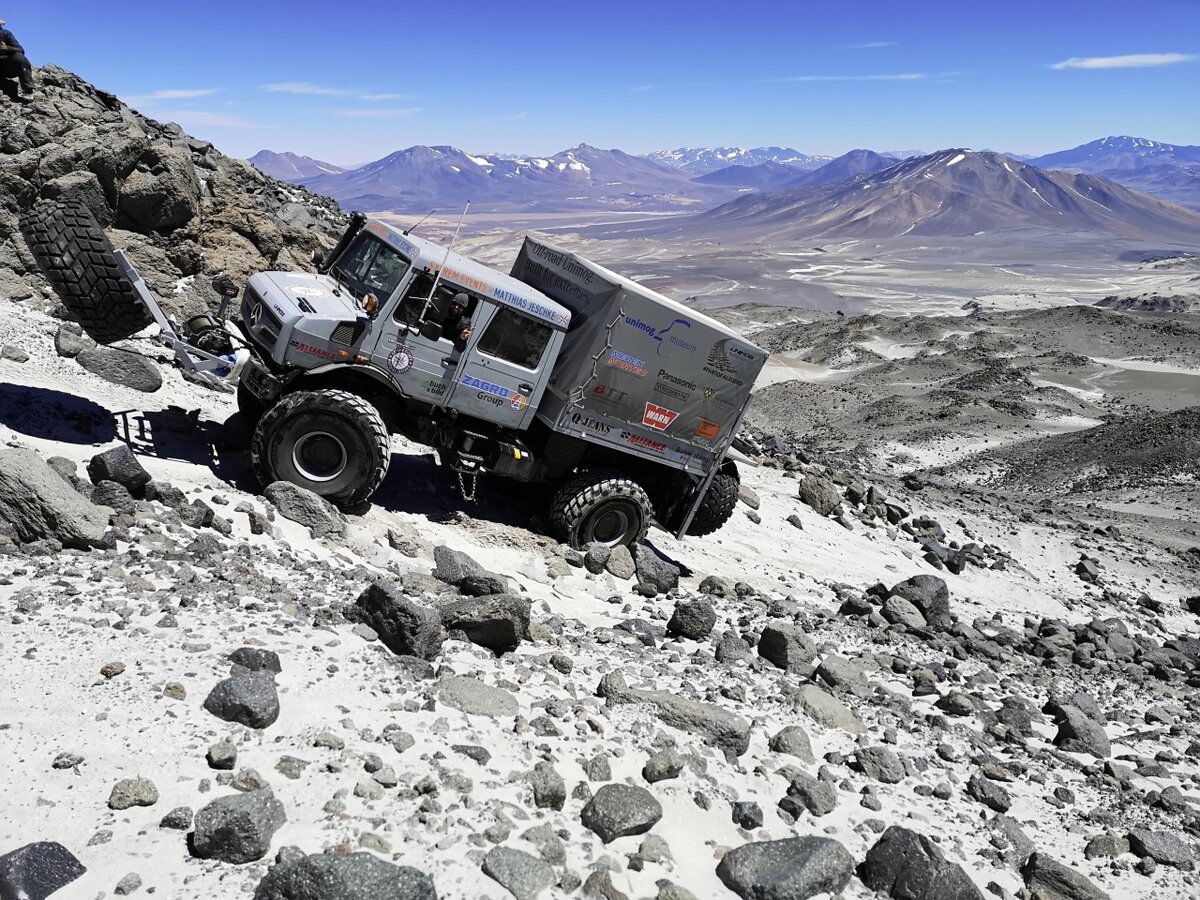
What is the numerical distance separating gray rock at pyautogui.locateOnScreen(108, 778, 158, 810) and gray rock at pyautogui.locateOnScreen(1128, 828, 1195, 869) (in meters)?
5.94

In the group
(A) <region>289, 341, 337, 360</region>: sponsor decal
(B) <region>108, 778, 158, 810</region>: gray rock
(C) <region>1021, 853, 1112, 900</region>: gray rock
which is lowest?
(B) <region>108, 778, 158, 810</region>: gray rock

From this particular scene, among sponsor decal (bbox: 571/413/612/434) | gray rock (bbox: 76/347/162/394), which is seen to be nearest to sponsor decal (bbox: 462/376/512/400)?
sponsor decal (bbox: 571/413/612/434)

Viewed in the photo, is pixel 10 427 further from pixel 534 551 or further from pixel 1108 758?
pixel 1108 758

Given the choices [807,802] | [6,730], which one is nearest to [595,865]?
[807,802]

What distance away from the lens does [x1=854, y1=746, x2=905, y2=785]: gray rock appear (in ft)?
19.7

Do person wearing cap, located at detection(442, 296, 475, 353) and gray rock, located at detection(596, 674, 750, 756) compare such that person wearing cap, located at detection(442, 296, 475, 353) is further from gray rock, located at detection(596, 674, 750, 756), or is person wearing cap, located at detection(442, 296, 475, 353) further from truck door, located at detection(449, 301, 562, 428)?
gray rock, located at detection(596, 674, 750, 756)

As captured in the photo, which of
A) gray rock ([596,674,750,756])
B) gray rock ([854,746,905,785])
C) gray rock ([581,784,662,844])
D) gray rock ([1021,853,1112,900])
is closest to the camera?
gray rock ([581,784,662,844])

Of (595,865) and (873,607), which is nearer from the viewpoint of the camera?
(595,865)

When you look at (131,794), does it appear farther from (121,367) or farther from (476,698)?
(121,367)

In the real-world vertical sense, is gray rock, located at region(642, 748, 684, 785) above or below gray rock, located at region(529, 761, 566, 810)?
above

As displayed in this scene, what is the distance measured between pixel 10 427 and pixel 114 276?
5.39ft

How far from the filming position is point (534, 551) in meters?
9.27

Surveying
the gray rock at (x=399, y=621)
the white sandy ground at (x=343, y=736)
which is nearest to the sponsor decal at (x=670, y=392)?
the white sandy ground at (x=343, y=736)

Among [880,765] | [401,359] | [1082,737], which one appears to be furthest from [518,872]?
[401,359]
